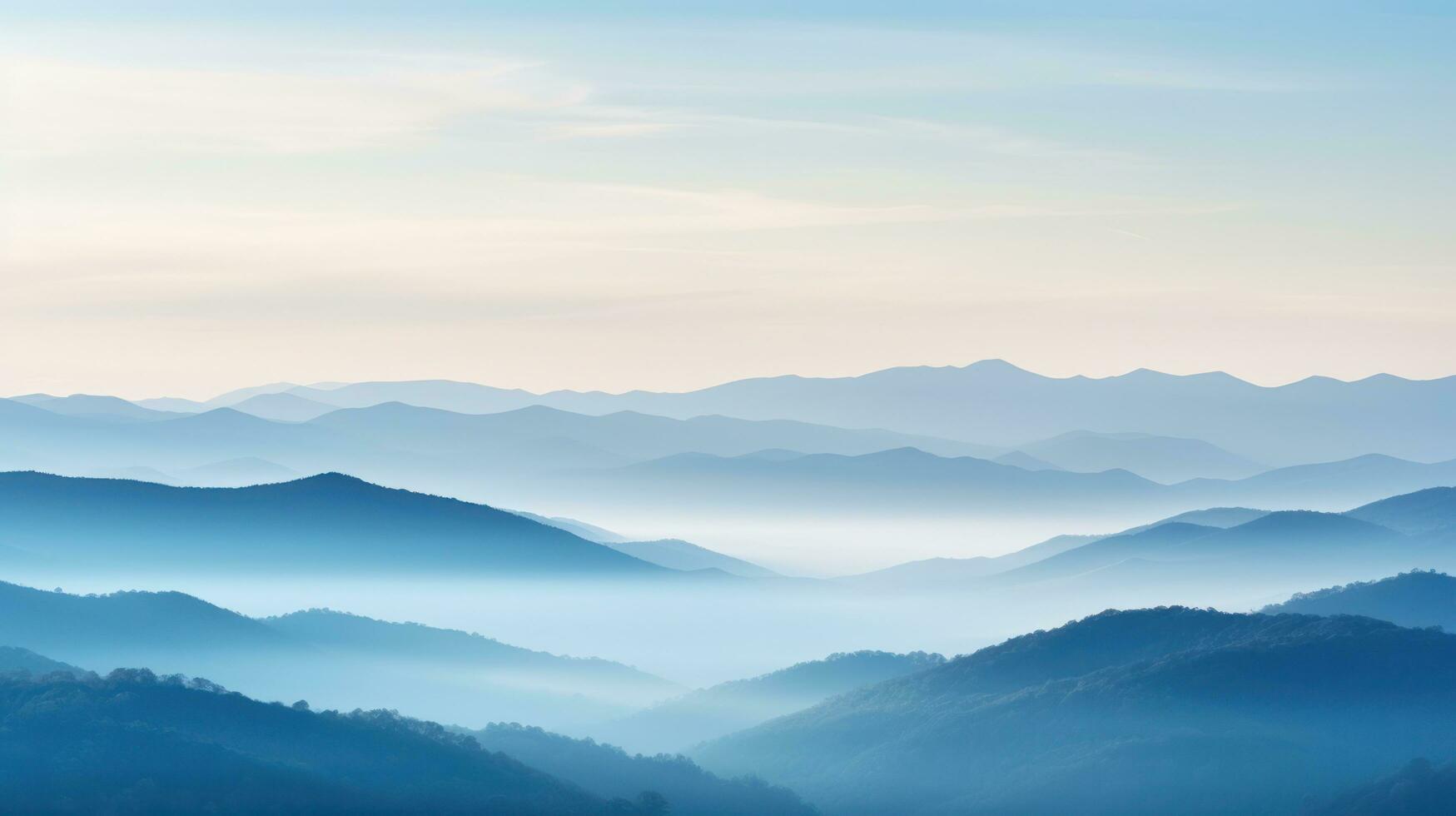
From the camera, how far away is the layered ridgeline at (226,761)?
9675 cm

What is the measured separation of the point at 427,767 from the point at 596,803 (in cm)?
1145

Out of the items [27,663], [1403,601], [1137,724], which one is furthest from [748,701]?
[27,663]

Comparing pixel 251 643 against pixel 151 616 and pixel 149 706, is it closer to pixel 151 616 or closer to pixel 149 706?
pixel 151 616

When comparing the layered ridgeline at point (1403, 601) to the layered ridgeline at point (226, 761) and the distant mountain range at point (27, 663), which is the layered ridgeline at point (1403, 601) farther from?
the distant mountain range at point (27, 663)

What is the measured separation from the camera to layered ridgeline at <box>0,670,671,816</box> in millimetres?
96750

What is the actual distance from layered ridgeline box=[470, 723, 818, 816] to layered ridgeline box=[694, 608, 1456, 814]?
36.1 ft

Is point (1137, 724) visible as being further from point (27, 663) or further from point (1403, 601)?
point (27, 663)

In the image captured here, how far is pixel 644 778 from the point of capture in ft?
393

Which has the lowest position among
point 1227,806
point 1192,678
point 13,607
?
point 1227,806

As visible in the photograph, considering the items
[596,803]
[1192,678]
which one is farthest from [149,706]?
[1192,678]

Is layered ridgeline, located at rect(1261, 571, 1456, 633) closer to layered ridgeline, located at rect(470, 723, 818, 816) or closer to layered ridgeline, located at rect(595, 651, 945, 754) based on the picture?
layered ridgeline, located at rect(595, 651, 945, 754)

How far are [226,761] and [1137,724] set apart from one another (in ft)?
222

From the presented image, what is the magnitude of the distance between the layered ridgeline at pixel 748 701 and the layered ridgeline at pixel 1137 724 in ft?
39.7

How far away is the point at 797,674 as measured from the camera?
191 m
